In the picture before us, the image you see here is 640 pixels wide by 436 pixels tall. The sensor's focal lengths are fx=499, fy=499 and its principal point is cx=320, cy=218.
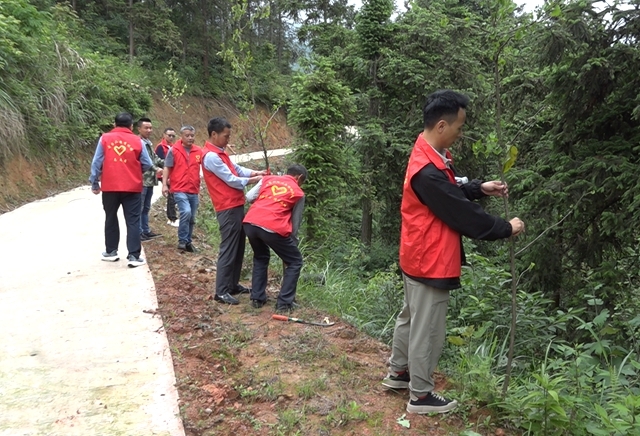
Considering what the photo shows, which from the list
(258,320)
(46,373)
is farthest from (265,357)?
(46,373)

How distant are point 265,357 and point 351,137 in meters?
10.9

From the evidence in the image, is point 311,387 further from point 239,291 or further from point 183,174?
point 183,174

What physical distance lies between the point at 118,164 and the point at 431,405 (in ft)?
15.8

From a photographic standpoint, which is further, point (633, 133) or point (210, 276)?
point (210, 276)

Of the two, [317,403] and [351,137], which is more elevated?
[351,137]

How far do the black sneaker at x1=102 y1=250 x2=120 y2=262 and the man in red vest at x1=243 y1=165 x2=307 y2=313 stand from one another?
241 centimetres

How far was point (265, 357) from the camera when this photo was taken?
413cm

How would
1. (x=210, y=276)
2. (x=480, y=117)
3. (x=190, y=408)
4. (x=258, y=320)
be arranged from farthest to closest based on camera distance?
(x=480, y=117)
(x=210, y=276)
(x=258, y=320)
(x=190, y=408)

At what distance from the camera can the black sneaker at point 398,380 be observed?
3498 millimetres

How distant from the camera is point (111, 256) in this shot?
6656 millimetres

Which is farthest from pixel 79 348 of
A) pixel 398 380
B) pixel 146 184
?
pixel 146 184

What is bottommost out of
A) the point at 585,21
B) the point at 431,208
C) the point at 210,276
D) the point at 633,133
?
the point at 210,276

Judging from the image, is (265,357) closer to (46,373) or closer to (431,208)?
(46,373)

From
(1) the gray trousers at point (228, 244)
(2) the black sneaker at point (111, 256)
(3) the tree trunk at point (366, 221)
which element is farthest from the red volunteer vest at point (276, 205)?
(3) the tree trunk at point (366, 221)
